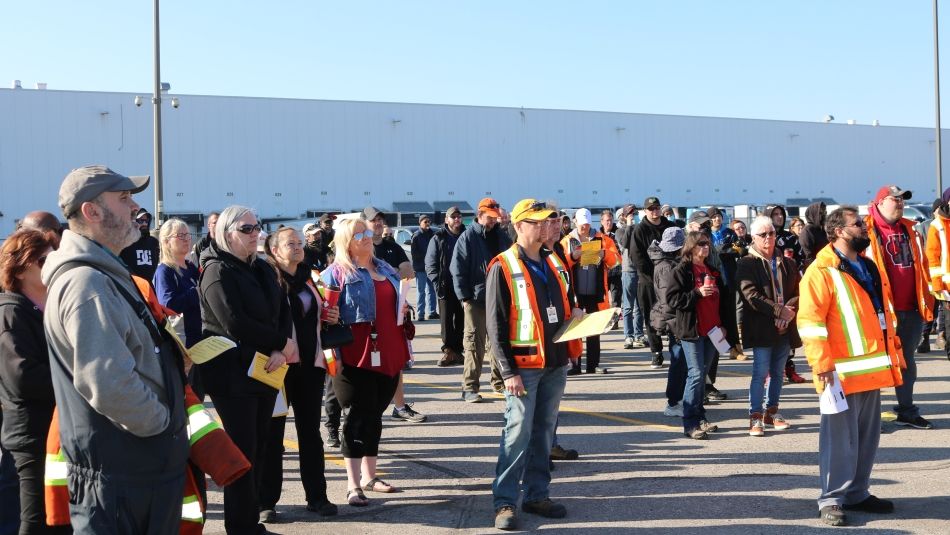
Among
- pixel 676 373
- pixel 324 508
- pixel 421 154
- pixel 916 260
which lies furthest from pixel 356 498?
pixel 421 154

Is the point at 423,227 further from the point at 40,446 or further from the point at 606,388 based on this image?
the point at 40,446

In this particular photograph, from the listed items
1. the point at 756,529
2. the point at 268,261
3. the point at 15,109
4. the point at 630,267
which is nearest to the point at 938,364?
the point at 630,267

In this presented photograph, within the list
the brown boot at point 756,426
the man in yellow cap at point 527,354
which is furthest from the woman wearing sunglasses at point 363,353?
the brown boot at point 756,426

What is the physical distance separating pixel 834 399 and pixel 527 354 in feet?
5.57

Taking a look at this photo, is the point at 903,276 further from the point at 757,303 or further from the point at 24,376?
the point at 24,376

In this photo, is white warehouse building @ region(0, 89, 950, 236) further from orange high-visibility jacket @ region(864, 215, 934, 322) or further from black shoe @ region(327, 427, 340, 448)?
orange high-visibility jacket @ region(864, 215, 934, 322)

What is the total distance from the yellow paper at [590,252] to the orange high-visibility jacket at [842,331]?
5.73m

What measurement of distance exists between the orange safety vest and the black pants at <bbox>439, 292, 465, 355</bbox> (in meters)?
5.65

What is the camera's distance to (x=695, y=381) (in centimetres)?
793

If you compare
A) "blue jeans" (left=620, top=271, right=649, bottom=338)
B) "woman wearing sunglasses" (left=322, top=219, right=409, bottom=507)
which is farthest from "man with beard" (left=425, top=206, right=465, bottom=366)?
"woman wearing sunglasses" (left=322, top=219, right=409, bottom=507)

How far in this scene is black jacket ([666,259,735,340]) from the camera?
26.5 ft

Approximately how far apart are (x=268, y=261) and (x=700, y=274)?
13.0 ft

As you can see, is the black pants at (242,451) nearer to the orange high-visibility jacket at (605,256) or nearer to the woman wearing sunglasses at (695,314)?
the woman wearing sunglasses at (695,314)

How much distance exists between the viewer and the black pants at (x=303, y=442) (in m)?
5.88
